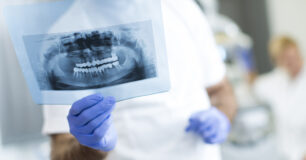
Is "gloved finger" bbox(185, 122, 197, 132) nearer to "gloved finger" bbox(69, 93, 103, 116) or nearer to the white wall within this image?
"gloved finger" bbox(69, 93, 103, 116)

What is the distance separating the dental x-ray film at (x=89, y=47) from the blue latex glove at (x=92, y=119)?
0.11 ft

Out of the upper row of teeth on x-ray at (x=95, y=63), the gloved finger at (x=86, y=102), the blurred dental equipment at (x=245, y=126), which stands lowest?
the blurred dental equipment at (x=245, y=126)

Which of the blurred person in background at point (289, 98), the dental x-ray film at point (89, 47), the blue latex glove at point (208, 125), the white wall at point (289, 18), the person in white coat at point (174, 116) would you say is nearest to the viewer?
the dental x-ray film at point (89, 47)

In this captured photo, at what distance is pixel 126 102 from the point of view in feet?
3.05

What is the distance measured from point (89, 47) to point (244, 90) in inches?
110

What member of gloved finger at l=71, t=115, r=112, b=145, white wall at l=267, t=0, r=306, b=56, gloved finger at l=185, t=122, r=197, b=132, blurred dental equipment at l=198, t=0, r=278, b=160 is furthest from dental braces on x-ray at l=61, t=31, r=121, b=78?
white wall at l=267, t=0, r=306, b=56

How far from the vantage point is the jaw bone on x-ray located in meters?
0.68

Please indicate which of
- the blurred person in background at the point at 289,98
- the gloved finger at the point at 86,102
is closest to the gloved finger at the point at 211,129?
the gloved finger at the point at 86,102

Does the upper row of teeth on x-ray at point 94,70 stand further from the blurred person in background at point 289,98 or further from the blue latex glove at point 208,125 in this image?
the blurred person in background at point 289,98

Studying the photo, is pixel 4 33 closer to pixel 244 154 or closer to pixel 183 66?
pixel 183 66

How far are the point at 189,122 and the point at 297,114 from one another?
180 cm

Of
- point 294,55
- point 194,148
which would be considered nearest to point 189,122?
point 194,148

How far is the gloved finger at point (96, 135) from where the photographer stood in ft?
2.38

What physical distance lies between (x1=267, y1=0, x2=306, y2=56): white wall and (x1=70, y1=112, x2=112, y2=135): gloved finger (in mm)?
3375
